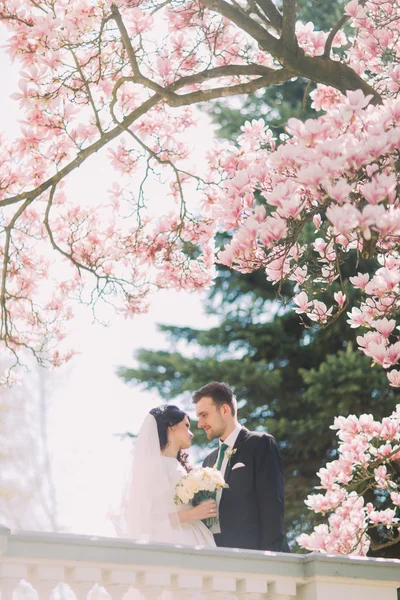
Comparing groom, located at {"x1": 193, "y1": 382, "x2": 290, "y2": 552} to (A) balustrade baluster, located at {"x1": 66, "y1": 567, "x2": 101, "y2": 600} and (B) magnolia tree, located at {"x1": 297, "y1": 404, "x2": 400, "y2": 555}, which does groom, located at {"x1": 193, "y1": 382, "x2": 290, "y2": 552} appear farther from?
(A) balustrade baluster, located at {"x1": 66, "y1": 567, "x2": 101, "y2": 600}

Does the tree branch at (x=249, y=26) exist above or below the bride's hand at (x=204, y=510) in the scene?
above

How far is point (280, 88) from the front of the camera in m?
11.4

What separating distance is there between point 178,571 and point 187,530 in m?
1.17

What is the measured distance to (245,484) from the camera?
3.92 meters

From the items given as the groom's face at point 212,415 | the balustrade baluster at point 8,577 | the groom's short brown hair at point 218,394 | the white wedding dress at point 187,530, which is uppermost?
the groom's short brown hair at point 218,394

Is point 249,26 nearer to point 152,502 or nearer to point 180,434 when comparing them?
point 180,434

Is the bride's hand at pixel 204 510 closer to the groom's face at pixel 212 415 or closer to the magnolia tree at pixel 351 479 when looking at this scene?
the groom's face at pixel 212 415

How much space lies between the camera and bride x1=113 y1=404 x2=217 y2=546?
3.85 meters

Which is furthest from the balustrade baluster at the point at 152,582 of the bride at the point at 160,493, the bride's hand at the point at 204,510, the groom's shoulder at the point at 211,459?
the groom's shoulder at the point at 211,459

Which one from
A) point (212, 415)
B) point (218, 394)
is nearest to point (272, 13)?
point (218, 394)

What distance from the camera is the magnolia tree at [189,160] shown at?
2877mm

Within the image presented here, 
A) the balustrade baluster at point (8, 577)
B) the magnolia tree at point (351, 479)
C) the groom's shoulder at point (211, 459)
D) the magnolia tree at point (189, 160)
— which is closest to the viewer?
the balustrade baluster at point (8, 577)

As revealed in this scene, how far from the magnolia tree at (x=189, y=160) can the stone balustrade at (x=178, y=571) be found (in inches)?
37.4

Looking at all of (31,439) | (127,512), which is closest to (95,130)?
(127,512)
